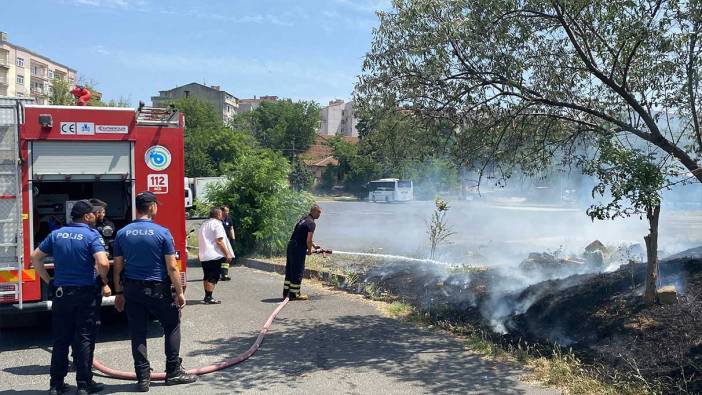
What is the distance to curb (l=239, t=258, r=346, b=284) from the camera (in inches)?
440

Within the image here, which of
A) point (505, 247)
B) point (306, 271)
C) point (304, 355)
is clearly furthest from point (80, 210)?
point (505, 247)

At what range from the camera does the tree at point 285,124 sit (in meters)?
78.9

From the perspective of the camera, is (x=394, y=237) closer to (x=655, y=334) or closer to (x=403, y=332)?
(x=403, y=332)

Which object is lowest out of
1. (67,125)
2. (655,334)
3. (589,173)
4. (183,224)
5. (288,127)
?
(655,334)

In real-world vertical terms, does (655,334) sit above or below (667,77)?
below

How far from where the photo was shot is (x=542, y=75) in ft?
23.8

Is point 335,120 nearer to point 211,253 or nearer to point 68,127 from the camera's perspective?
point 211,253

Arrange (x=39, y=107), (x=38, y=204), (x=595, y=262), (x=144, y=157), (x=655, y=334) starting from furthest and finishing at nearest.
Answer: (x=595, y=262)
(x=38, y=204)
(x=144, y=157)
(x=39, y=107)
(x=655, y=334)

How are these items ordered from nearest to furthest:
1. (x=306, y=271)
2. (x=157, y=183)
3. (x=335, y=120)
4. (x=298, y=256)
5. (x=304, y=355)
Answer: (x=304, y=355)
(x=157, y=183)
(x=298, y=256)
(x=306, y=271)
(x=335, y=120)

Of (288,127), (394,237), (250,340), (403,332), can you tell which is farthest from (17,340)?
(288,127)

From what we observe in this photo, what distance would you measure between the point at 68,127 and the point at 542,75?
5876 millimetres

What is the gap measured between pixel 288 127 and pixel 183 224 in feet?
244

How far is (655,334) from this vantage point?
19.0 feet

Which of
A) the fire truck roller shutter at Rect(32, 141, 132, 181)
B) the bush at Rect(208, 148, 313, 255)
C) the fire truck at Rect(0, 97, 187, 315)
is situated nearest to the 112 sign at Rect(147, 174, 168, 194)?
the fire truck at Rect(0, 97, 187, 315)
